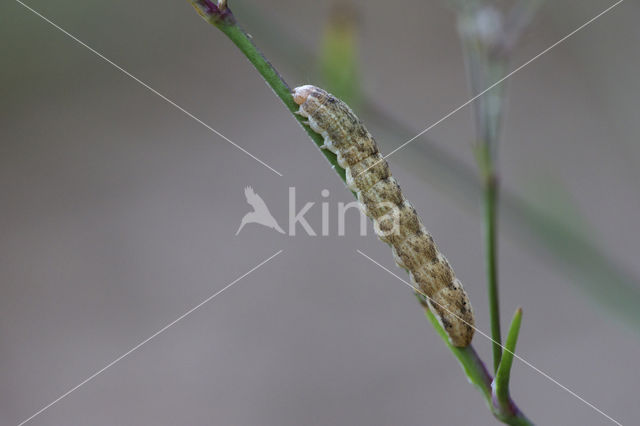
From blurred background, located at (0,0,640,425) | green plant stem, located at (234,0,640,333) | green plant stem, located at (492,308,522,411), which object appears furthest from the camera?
blurred background, located at (0,0,640,425)

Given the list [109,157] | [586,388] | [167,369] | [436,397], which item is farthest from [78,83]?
[586,388]

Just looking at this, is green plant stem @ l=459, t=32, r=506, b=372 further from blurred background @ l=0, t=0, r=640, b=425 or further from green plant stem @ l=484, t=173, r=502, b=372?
blurred background @ l=0, t=0, r=640, b=425

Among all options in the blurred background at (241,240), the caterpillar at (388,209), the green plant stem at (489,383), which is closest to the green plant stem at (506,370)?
the green plant stem at (489,383)

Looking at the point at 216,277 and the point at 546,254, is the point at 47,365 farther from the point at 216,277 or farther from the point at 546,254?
the point at 546,254

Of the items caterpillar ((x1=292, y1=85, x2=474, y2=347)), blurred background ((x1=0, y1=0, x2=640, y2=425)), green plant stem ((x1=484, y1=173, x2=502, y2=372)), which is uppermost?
blurred background ((x1=0, y1=0, x2=640, y2=425))

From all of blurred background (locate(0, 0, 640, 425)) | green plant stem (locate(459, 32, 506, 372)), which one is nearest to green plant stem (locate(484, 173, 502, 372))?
green plant stem (locate(459, 32, 506, 372))

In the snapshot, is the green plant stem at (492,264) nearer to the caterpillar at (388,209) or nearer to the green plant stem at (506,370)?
the green plant stem at (506,370)

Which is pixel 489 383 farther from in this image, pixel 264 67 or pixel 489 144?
pixel 264 67
